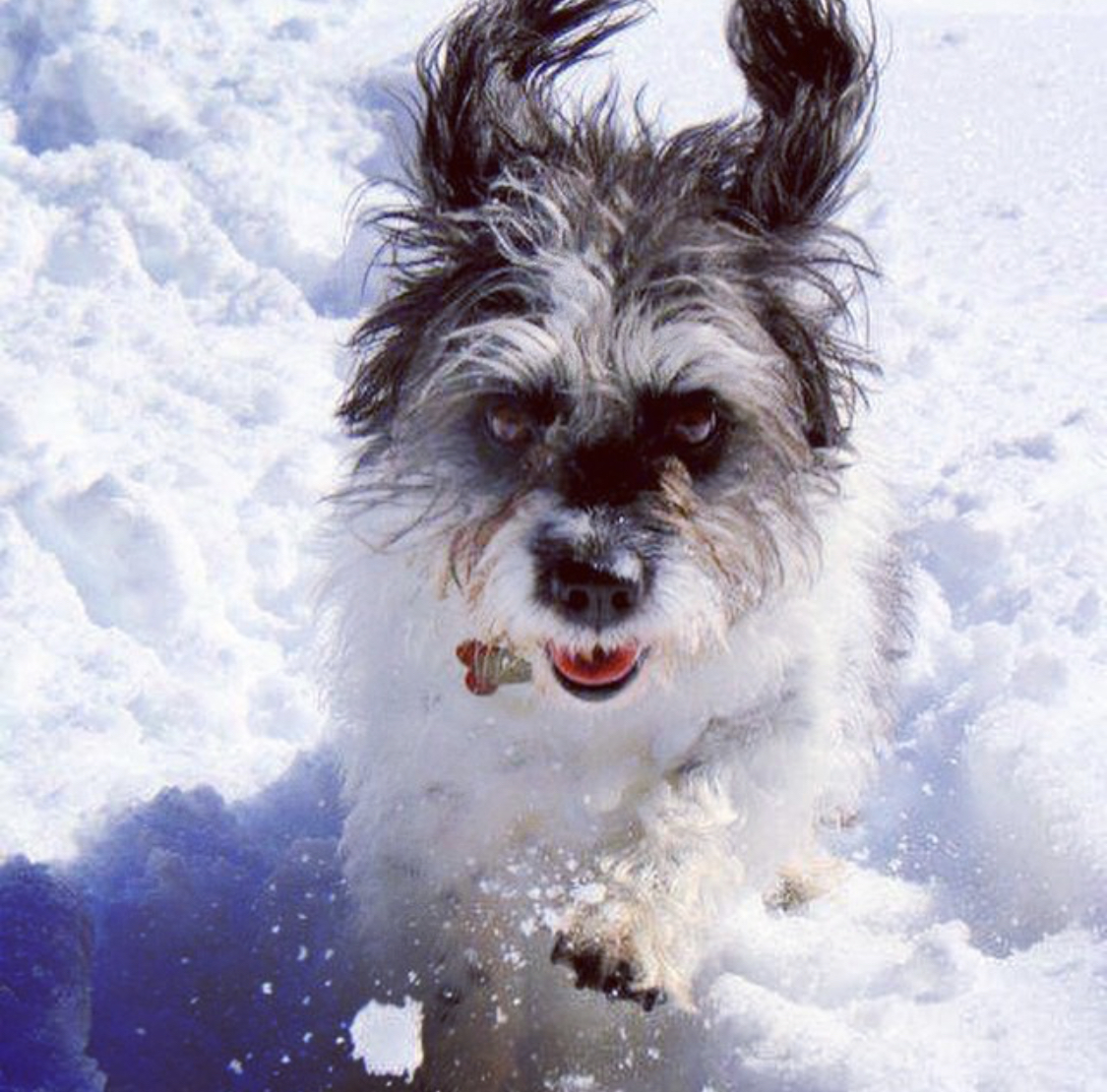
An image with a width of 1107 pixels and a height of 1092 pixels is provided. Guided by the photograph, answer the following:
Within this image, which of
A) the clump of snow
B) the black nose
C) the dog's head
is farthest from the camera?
the clump of snow

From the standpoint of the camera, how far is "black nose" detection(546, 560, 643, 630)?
93.8 inches

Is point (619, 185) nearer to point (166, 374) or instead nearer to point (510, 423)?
point (510, 423)

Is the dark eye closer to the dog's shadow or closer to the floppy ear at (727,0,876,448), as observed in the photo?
the floppy ear at (727,0,876,448)

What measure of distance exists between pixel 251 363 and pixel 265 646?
4.23 ft

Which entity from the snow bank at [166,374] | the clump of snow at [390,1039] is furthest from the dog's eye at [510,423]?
the clump of snow at [390,1039]

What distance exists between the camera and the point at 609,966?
2.65m

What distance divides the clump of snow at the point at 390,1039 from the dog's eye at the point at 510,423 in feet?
3.89

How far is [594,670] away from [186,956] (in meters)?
1.20

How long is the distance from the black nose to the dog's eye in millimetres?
320

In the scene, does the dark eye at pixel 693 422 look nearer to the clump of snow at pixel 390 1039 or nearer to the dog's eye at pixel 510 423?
the dog's eye at pixel 510 423

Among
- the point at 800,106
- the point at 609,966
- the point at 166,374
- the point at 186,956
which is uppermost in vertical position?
the point at 166,374

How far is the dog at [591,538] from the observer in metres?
2.55

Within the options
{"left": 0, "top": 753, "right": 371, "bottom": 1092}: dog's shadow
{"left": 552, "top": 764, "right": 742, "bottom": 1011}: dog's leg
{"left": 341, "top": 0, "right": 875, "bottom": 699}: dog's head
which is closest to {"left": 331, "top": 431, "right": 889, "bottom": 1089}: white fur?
{"left": 552, "top": 764, "right": 742, "bottom": 1011}: dog's leg

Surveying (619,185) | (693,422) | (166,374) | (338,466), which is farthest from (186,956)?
(166,374)
